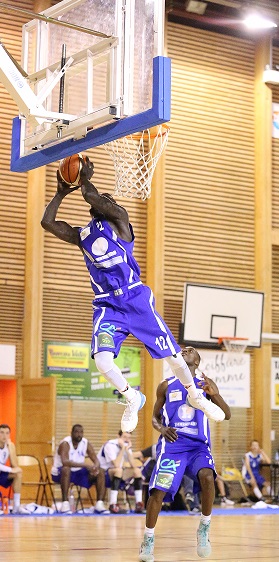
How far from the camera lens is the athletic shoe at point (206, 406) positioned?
8547 millimetres

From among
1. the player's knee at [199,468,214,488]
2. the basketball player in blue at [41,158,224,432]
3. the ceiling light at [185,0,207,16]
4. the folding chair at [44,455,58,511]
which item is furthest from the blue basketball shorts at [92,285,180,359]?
the ceiling light at [185,0,207,16]

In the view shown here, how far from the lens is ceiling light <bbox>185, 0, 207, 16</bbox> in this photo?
828 inches

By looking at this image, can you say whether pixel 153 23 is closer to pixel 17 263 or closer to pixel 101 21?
pixel 101 21

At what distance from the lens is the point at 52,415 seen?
18.1 metres

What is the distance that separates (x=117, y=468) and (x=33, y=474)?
180 cm

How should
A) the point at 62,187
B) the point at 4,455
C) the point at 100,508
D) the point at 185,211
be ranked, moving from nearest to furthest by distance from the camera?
the point at 62,187, the point at 4,455, the point at 100,508, the point at 185,211

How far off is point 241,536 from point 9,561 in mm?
4335

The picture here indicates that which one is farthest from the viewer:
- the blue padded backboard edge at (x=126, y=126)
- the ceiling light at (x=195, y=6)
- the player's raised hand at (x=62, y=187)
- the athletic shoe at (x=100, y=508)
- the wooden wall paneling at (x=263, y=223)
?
the wooden wall paneling at (x=263, y=223)

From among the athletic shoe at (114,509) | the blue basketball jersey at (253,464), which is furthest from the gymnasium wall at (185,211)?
the athletic shoe at (114,509)

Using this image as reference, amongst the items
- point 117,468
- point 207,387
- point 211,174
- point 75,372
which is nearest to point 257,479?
point 117,468

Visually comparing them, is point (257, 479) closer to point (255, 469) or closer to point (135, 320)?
point (255, 469)

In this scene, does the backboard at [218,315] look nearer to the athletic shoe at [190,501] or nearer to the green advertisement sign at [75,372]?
the green advertisement sign at [75,372]

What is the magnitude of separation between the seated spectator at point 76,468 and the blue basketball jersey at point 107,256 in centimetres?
952

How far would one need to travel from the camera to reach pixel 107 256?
8.05 m
